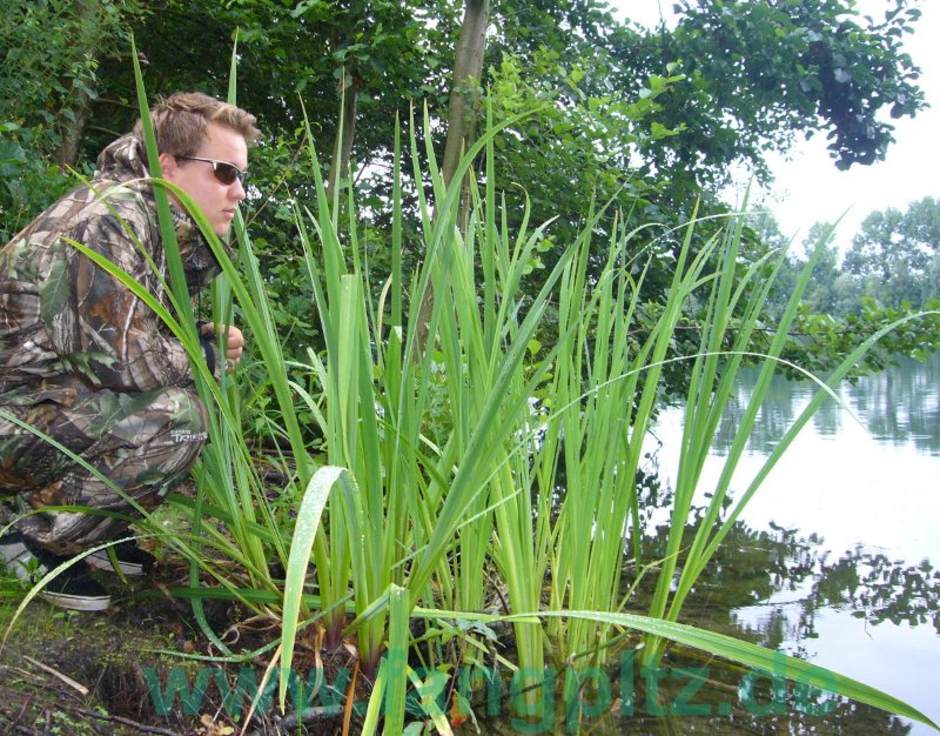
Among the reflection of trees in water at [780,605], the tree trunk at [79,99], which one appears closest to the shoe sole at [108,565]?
the reflection of trees in water at [780,605]

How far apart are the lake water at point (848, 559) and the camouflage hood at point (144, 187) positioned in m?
1.15

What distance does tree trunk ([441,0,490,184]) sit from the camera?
11.9ft

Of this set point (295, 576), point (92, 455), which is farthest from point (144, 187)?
point (295, 576)

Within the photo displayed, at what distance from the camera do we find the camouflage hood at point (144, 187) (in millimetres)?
1572

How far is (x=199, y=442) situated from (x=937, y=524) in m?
2.76

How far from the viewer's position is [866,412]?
6074mm

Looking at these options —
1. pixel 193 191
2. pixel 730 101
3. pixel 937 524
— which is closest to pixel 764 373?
pixel 193 191

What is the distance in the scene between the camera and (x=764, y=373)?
1419mm

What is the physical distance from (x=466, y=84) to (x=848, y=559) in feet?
7.61

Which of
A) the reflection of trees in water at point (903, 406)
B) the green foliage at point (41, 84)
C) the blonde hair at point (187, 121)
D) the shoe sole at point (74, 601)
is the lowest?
the reflection of trees in water at point (903, 406)

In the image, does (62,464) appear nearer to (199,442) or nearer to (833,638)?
(199,442)

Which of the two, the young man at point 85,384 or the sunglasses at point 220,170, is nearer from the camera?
the young man at point 85,384

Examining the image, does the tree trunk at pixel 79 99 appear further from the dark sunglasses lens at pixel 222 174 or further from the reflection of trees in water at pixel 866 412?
the reflection of trees in water at pixel 866 412

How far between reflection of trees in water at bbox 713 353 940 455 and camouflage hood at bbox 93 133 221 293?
2.53 metres
